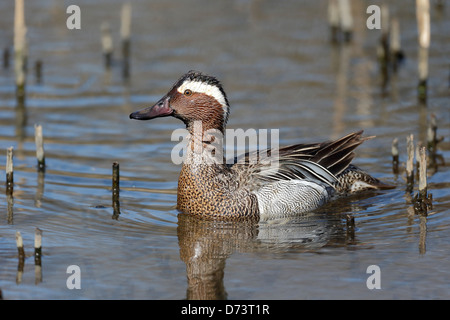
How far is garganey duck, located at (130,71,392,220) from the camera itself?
8539mm

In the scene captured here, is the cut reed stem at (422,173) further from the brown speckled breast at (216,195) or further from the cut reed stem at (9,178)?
the cut reed stem at (9,178)

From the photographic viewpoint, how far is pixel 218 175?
8617 mm

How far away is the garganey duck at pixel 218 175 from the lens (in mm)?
8539

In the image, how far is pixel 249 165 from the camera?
8906 millimetres

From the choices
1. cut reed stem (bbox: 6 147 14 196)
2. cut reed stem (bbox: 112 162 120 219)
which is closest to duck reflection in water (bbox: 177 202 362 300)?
cut reed stem (bbox: 112 162 120 219)

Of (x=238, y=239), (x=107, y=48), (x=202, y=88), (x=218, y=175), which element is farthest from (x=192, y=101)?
(x=107, y=48)

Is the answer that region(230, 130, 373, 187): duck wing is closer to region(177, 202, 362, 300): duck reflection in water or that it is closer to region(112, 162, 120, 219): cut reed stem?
region(177, 202, 362, 300): duck reflection in water

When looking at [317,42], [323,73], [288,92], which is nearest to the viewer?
[288,92]

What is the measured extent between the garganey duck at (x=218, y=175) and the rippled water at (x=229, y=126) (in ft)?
0.65

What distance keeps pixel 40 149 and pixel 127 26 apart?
5607 mm

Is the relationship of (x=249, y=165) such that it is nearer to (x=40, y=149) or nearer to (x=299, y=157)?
(x=299, y=157)

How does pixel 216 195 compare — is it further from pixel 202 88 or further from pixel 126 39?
pixel 126 39

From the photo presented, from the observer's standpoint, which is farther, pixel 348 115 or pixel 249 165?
pixel 348 115

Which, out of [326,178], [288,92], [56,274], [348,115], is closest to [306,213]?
[326,178]
